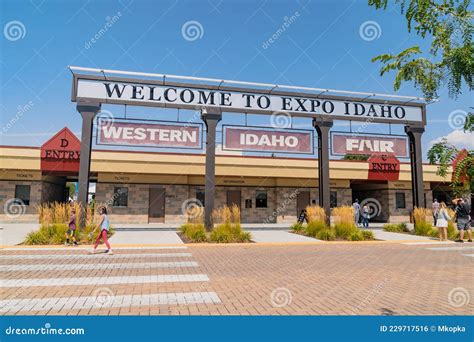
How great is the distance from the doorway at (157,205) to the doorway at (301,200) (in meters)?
11.0

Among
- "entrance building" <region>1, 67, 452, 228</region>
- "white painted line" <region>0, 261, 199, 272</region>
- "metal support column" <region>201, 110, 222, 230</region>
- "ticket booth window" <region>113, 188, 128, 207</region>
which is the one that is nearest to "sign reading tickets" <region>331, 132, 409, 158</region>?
"entrance building" <region>1, 67, 452, 228</region>

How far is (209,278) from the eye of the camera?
711cm

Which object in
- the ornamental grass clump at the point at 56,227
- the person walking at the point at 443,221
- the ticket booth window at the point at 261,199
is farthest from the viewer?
the ticket booth window at the point at 261,199

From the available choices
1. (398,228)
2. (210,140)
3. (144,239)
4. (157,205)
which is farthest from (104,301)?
(157,205)

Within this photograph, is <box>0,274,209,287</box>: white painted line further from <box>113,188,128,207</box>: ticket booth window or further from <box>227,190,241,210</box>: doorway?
<box>227,190,241,210</box>: doorway

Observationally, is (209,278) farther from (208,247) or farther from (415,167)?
(415,167)

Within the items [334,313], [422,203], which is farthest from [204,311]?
[422,203]

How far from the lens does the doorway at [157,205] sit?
24.6 metres

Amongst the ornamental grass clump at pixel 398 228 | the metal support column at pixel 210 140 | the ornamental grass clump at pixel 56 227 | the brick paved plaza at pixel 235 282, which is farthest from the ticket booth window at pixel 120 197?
the ornamental grass clump at pixel 398 228

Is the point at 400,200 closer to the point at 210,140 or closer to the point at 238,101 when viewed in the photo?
the point at 238,101

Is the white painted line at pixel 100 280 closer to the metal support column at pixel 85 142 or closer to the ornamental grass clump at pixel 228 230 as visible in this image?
the ornamental grass clump at pixel 228 230

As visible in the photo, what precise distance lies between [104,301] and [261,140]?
1258 cm

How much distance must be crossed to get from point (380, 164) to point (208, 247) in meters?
19.9

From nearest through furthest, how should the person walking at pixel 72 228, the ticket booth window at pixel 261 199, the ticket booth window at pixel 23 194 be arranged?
the person walking at pixel 72 228 → the ticket booth window at pixel 23 194 → the ticket booth window at pixel 261 199
